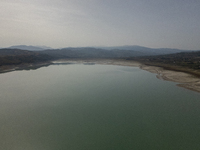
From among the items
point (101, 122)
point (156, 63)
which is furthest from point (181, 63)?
point (101, 122)

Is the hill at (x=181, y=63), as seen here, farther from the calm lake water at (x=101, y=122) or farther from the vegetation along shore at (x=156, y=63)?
the calm lake water at (x=101, y=122)

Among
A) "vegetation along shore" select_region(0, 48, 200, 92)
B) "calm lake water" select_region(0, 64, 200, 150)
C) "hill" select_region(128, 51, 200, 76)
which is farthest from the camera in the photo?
"hill" select_region(128, 51, 200, 76)

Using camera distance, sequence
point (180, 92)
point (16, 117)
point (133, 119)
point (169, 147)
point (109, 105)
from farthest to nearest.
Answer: point (180, 92), point (109, 105), point (16, 117), point (133, 119), point (169, 147)

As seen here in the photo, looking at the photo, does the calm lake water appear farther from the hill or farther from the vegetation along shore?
the hill

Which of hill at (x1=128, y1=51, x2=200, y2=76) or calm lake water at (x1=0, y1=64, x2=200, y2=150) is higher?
hill at (x1=128, y1=51, x2=200, y2=76)

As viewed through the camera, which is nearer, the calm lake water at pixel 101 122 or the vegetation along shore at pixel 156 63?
the calm lake water at pixel 101 122

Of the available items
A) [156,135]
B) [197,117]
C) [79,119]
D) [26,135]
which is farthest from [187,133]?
[26,135]

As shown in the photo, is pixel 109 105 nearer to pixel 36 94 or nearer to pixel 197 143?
pixel 197 143

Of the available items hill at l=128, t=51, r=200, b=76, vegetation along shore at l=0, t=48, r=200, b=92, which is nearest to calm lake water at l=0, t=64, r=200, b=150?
vegetation along shore at l=0, t=48, r=200, b=92

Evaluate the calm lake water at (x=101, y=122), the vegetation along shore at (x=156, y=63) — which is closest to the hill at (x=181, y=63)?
the vegetation along shore at (x=156, y=63)

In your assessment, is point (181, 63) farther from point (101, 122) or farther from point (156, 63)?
point (101, 122)

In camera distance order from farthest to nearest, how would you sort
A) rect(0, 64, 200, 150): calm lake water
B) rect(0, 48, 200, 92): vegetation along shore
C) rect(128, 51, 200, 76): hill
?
1. rect(128, 51, 200, 76): hill
2. rect(0, 48, 200, 92): vegetation along shore
3. rect(0, 64, 200, 150): calm lake water
